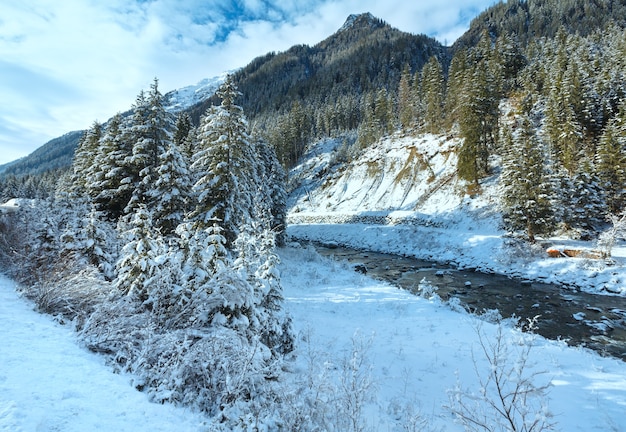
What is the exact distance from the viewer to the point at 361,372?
25.6 ft

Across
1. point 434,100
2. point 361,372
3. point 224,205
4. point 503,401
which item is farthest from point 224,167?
point 434,100

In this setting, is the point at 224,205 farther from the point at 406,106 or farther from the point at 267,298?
the point at 406,106

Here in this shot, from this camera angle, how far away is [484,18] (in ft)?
517

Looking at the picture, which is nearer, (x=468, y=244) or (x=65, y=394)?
(x=65, y=394)

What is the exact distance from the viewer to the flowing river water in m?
12.6

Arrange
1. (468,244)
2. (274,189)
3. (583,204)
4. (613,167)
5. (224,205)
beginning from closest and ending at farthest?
(224,205), (583,204), (613,167), (468,244), (274,189)

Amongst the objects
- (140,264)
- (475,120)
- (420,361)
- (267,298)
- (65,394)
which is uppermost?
(475,120)

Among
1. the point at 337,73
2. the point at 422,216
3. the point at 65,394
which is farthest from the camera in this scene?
the point at 337,73

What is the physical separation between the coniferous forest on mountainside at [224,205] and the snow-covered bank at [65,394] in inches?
15.3

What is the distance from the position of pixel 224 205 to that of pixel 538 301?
17.9 metres

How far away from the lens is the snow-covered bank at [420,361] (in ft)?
19.0

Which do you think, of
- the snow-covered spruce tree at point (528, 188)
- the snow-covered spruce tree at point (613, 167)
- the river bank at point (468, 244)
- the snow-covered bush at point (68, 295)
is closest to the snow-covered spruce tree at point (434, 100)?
the river bank at point (468, 244)

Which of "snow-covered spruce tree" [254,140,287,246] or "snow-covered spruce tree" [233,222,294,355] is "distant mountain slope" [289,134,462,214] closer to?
"snow-covered spruce tree" [254,140,287,246]

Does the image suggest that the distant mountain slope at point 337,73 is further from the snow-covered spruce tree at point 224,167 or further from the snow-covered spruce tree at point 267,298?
the snow-covered spruce tree at point 267,298
